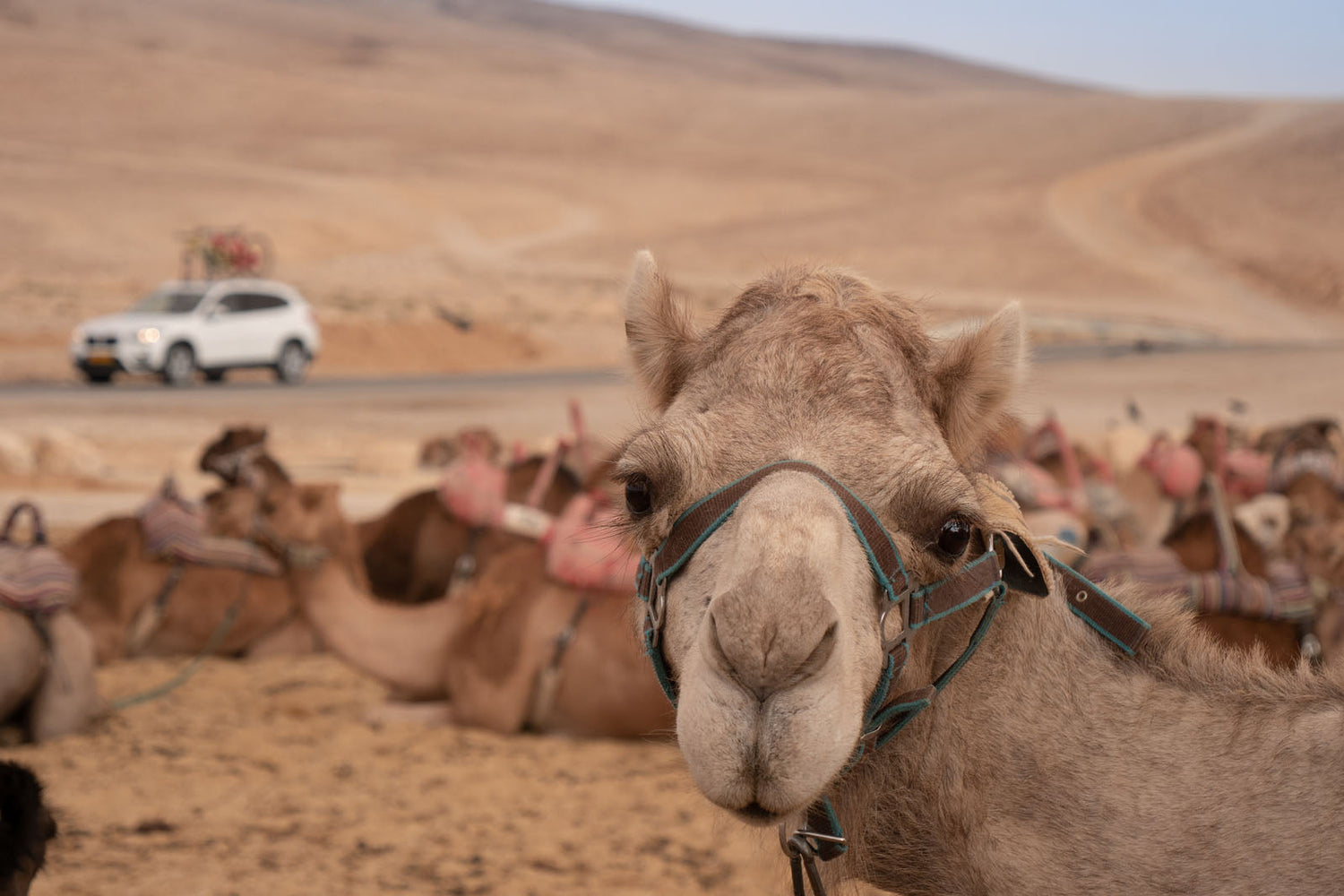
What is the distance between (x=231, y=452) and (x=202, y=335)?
16.2 meters

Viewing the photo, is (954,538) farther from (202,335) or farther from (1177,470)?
(202,335)

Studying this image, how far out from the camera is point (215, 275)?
28531 millimetres

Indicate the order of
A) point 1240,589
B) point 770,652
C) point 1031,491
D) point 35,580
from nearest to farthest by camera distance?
point 770,652 < point 1240,589 < point 35,580 < point 1031,491

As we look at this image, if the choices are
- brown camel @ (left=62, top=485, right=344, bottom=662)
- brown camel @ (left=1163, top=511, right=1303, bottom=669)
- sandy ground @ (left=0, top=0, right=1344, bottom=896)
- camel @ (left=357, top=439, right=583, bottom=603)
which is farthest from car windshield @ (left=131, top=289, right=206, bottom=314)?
brown camel @ (left=1163, top=511, right=1303, bottom=669)

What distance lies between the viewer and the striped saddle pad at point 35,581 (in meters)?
6.02

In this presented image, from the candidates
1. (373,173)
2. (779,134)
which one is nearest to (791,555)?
(373,173)

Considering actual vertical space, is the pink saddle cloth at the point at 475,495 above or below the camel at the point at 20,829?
below

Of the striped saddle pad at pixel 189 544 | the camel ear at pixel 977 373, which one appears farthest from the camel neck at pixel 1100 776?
the striped saddle pad at pixel 189 544

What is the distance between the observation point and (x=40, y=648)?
6199mm

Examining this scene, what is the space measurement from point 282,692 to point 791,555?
6305 mm

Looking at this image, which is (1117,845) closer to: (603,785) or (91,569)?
(603,785)

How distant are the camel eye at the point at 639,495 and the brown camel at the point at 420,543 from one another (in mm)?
6280

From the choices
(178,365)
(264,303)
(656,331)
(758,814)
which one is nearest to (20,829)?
(656,331)

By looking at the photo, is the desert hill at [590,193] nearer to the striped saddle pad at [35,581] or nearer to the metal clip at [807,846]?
the metal clip at [807,846]
